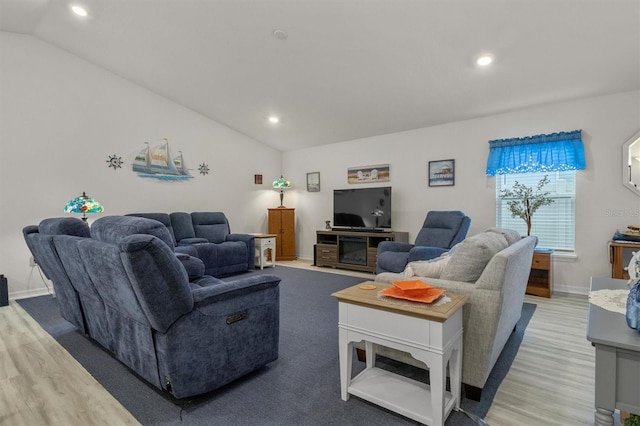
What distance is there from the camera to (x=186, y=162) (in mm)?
5617

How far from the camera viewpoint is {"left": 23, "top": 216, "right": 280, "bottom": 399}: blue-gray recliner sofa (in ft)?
5.10

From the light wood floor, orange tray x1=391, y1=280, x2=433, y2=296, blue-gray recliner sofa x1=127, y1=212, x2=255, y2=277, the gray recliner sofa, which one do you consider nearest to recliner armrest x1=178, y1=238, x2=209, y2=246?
blue-gray recliner sofa x1=127, y1=212, x2=255, y2=277

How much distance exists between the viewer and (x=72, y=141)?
172 inches

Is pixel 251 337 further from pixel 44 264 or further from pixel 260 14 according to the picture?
pixel 260 14

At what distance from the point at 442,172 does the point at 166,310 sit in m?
4.41

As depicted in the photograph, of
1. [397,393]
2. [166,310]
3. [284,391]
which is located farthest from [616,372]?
[166,310]

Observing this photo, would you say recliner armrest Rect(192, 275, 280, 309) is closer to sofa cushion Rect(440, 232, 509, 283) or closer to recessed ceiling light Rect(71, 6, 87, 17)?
sofa cushion Rect(440, 232, 509, 283)

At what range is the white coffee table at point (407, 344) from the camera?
1.45 metres

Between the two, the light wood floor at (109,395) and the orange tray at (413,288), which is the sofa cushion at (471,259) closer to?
the orange tray at (413,288)

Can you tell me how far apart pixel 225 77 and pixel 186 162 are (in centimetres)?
184

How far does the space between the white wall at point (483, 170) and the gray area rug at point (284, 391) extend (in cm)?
194

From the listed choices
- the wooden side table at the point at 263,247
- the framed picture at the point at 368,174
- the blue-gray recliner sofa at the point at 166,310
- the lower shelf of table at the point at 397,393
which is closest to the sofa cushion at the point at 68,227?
the blue-gray recliner sofa at the point at 166,310

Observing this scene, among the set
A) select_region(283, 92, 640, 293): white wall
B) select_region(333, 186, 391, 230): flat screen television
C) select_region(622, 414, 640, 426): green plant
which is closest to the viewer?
select_region(622, 414, 640, 426): green plant

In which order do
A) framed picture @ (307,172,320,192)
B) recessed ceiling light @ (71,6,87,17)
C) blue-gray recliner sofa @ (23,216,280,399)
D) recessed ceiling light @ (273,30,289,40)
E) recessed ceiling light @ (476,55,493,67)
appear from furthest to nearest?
framed picture @ (307,172,320,192) → recessed ceiling light @ (71,6,87,17) → recessed ceiling light @ (273,30,289,40) → recessed ceiling light @ (476,55,493,67) → blue-gray recliner sofa @ (23,216,280,399)
